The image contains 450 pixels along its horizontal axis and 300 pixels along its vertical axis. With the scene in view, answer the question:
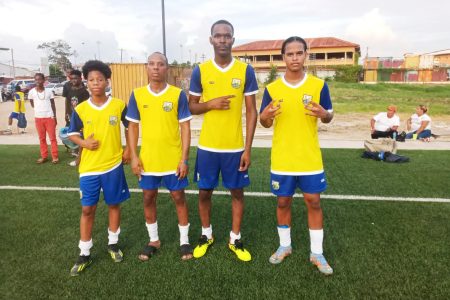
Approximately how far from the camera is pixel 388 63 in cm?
5731

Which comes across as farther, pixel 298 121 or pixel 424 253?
pixel 424 253

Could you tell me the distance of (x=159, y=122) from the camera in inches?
134

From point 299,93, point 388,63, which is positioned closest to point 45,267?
point 299,93

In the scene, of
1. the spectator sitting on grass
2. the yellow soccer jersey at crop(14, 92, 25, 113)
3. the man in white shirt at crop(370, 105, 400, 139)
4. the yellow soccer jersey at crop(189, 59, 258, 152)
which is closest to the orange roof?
the spectator sitting on grass

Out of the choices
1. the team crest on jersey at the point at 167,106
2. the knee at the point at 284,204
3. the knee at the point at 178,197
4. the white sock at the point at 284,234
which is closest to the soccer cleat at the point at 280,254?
the white sock at the point at 284,234

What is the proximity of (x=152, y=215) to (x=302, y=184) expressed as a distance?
155 centimetres

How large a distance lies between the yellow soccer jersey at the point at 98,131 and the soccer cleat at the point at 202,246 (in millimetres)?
1185

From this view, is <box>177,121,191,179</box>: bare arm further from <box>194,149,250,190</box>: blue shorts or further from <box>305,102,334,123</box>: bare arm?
<box>305,102,334,123</box>: bare arm

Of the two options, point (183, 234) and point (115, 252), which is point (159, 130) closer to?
point (183, 234)

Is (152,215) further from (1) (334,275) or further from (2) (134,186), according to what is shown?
(2) (134,186)

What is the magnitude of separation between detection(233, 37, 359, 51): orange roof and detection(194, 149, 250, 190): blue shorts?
60900 millimetres

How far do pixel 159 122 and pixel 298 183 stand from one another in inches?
56.2

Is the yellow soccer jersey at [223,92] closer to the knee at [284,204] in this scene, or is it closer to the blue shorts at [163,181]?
the blue shorts at [163,181]

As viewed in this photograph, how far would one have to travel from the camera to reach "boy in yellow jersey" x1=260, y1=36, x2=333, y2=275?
3219mm
